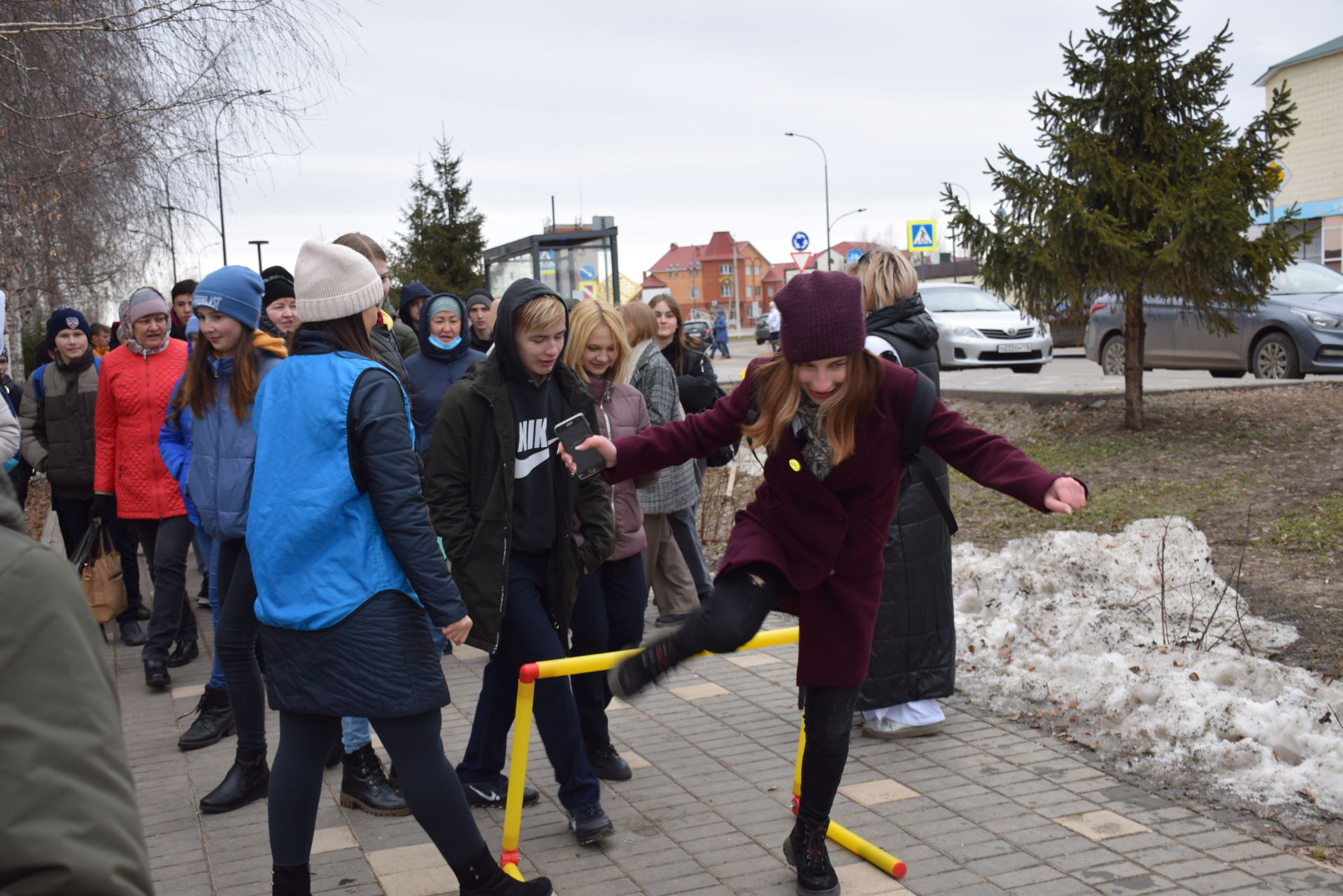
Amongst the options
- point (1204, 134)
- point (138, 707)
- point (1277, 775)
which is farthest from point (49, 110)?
point (1204, 134)

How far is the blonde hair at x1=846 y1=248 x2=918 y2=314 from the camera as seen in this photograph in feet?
16.2

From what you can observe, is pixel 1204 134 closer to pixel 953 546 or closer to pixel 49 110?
pixel 953 546

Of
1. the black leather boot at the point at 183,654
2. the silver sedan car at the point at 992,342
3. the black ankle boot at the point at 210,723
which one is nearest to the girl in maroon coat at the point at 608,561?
the black ankle boot at the point at 210,723

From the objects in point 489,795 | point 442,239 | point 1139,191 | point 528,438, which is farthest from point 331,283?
point 442,239

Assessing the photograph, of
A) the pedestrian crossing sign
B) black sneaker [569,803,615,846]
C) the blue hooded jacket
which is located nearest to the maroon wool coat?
black sneaker [569,803,615,846]

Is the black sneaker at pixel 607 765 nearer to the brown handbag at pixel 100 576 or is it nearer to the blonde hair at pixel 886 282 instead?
the blonde hair at pixel 886 282

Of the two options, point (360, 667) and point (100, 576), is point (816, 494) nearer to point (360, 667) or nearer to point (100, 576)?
point (360, 667)

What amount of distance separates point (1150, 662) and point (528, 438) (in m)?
3.07

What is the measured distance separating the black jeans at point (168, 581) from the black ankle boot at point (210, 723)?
89 centimetres

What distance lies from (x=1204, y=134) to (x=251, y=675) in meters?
10.3

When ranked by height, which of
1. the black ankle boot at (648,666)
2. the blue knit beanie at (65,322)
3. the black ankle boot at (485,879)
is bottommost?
the black ankle boot at (485,879)

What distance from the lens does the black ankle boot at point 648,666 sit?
3486 mm

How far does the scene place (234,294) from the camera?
15.5ft

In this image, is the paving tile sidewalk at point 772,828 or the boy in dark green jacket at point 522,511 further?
the boy in dark green jacket at point 522,511
